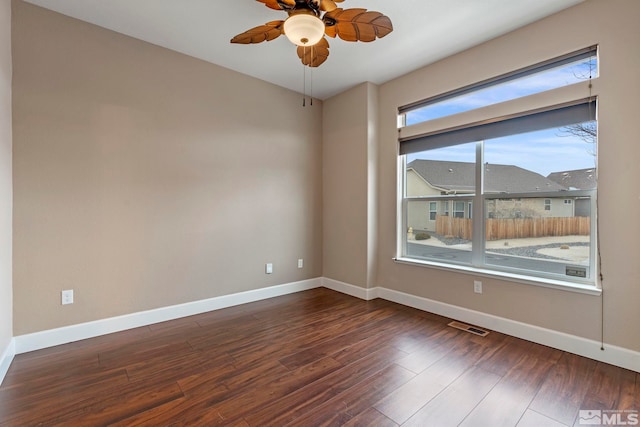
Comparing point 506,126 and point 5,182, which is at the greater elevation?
point 506,126

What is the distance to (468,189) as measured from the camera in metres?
3.11

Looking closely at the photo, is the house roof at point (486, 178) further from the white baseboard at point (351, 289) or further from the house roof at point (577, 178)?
the white baseboard at point (351, 289)

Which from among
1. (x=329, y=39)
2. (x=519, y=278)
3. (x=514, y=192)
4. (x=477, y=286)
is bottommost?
(x=477, y=286)

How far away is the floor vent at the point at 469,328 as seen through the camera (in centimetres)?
273

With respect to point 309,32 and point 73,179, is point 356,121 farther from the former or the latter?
point 73,179

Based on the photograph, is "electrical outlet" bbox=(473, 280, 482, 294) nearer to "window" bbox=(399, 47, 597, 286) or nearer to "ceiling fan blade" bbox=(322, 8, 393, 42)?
"window" bbox=(399, 47, 597, 286)

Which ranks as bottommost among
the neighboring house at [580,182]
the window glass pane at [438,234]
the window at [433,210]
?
the window glass pane at [438,234]

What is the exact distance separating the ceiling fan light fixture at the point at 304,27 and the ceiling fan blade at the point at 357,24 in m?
0.16

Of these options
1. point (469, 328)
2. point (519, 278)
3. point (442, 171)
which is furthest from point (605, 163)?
point (469, 328)

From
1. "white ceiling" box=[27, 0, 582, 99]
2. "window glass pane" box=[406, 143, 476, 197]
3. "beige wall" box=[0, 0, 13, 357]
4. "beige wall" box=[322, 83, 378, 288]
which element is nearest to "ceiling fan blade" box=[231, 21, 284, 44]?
"white ceiling" box=[27, 0, 582, 99]

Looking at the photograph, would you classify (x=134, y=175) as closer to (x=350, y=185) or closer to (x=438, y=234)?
(x=350, y=185)

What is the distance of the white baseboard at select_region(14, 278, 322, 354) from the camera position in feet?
7.84

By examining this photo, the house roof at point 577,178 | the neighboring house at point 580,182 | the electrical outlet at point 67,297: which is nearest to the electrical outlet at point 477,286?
the neighboring house at point 580,182

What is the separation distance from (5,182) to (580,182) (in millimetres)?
4442
